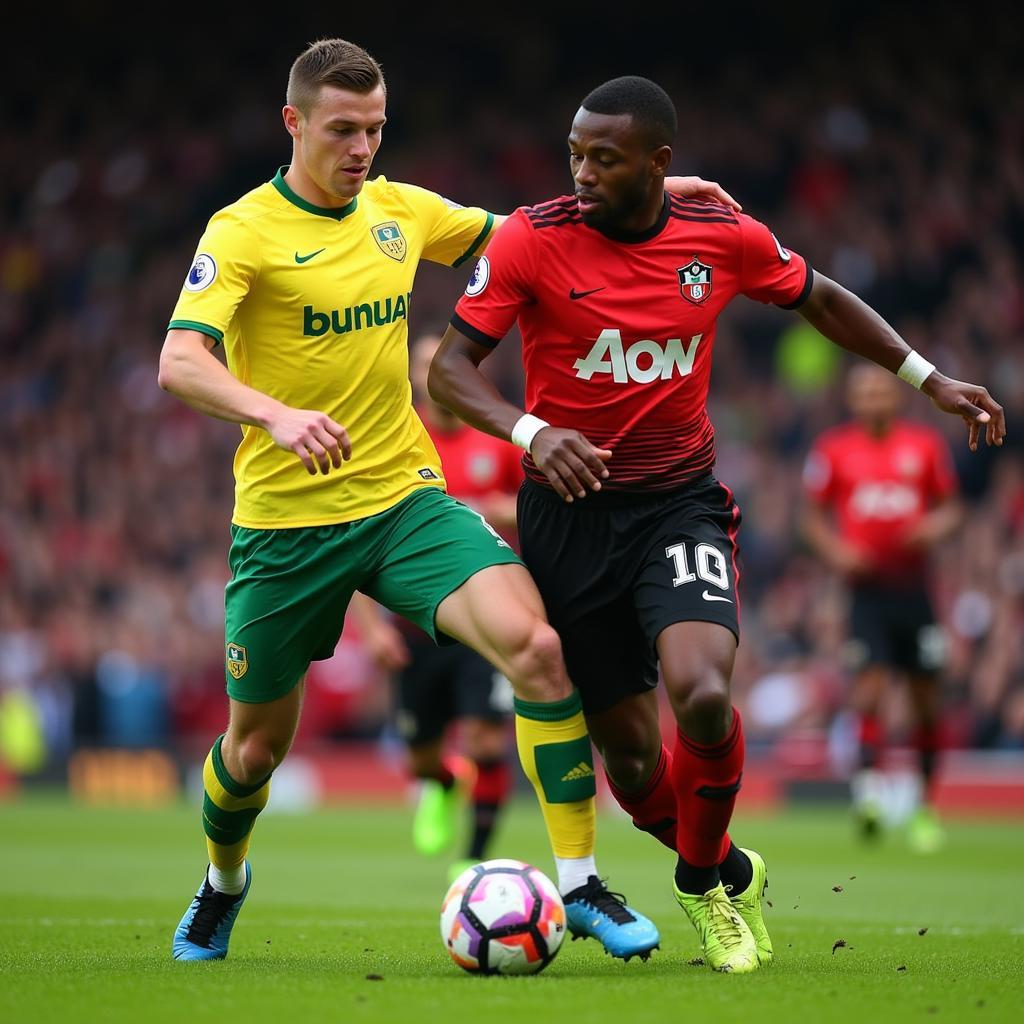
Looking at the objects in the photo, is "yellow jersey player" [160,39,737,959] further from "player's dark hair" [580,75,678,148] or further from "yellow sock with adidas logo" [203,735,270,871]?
"player's dark hair" [580,75,678,148]

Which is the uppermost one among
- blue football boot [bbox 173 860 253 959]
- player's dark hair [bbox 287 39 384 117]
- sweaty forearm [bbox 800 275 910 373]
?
player's dark hair [bbox 287 39 384 117]

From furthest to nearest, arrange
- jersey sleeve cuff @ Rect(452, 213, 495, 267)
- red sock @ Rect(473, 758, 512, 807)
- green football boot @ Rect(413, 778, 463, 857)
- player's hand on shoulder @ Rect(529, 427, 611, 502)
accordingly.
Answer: green football boot @ Rect(413, 778, 463, 857) < red sock @ Rect(473, 758, 512, 807) < jersey sleeve cuff @ Rect(452, 213, 495, 267) < player's hand on shoulder @ Rect(529, 427, 611, 502)

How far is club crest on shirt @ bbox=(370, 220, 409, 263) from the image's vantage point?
6430 mm

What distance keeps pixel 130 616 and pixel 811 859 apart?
11.7m

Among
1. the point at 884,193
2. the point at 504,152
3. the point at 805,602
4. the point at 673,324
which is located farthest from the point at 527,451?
the point at 504,152

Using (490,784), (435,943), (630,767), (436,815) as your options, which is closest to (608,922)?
(630,767)

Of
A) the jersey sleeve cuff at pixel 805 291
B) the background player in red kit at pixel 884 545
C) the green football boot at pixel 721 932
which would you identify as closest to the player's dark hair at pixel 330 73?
the jersey sleeve cuff at pixel 805 291

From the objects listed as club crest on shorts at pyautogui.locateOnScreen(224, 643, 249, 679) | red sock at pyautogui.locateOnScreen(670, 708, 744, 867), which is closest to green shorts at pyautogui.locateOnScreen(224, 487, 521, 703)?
club crest on shorts at pyautogui.locateOnScreen(224, 643, 249, 679)

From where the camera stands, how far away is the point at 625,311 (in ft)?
19.9

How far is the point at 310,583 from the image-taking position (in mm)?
6176

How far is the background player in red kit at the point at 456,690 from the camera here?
990 cm

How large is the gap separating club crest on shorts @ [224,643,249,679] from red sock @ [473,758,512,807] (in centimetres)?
379

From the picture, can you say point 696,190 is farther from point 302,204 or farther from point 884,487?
point 884,487

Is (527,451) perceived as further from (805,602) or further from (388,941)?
(805,602)
